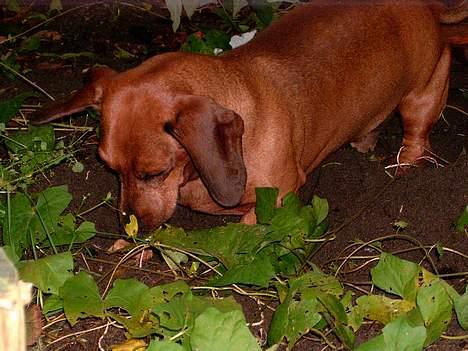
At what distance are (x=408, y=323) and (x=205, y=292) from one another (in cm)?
90

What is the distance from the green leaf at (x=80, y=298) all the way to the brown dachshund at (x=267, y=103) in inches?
20.7

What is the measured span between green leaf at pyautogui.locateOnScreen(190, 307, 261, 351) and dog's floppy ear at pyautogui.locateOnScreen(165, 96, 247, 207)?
841 millimetres

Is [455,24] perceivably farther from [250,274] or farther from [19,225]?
[19,225]

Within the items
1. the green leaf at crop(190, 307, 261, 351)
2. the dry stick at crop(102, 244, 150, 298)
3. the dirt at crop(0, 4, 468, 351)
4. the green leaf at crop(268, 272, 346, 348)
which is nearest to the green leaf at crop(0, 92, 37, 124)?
the dirt at crop(0, 4, 468, 351)

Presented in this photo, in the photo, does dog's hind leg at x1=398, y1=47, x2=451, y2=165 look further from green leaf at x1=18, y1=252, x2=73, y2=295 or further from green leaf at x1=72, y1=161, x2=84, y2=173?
green leaf at x1=18, y1=252, x2=73, y2=295

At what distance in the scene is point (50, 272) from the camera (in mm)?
3074

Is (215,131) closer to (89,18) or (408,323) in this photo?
(408,323)

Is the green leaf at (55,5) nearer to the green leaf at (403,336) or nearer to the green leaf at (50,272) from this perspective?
the green leaf at (50,272)

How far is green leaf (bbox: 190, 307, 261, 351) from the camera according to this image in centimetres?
248

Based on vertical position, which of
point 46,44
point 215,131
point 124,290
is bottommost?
point 46,44

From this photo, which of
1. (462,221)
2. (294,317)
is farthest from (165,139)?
(462,221)

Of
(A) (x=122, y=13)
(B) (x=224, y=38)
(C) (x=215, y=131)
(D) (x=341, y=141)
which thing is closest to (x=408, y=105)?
(D) (x=341, y=141)

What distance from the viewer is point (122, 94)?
329 centimetres

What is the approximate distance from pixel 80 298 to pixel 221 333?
25.1 inches
